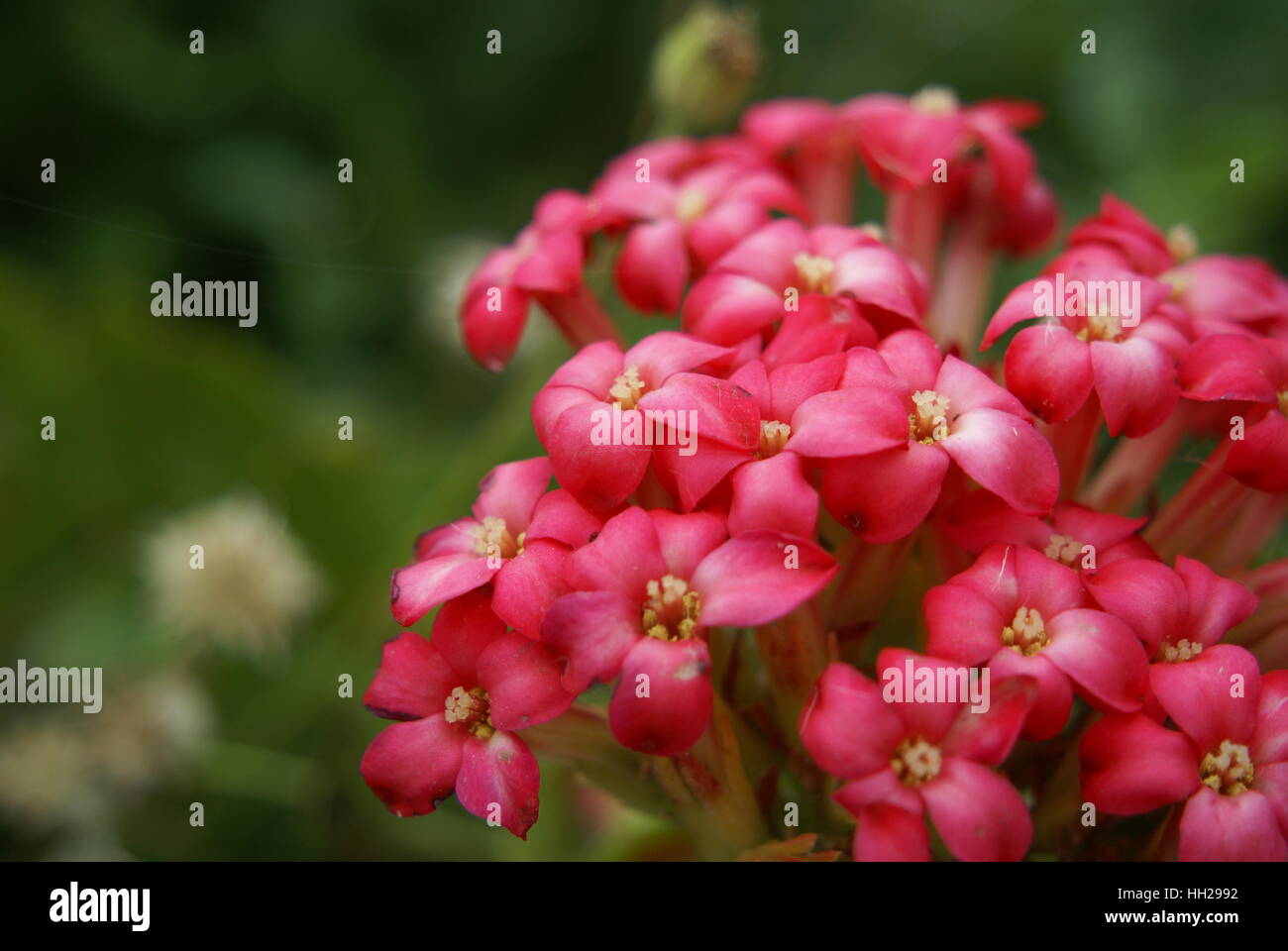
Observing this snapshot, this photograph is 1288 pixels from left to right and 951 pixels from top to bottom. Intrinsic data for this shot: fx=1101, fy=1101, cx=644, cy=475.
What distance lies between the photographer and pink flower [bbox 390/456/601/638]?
92cm

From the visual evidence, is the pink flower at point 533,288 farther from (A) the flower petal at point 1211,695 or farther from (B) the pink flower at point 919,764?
(A) the flower petal at point 1211,695

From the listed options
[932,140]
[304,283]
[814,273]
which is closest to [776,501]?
[814,273]

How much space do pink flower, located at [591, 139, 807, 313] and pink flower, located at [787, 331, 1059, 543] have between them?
33 centimetres

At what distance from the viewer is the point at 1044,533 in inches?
39.6

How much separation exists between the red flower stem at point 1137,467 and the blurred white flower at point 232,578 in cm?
130

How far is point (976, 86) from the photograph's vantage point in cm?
217

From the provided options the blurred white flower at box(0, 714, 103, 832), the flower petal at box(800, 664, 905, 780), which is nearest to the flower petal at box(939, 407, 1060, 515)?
the flower petal at box(800, 664, 905, 780)

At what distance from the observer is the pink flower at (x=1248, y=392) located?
101 cm

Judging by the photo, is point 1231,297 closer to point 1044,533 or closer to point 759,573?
point 1044,533

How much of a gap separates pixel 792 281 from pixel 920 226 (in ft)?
1.28

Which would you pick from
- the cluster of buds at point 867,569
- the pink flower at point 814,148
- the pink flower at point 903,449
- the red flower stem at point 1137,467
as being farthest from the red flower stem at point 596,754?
the pink flower at point 814,148

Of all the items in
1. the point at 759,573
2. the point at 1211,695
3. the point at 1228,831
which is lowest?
the point at 1228,831
